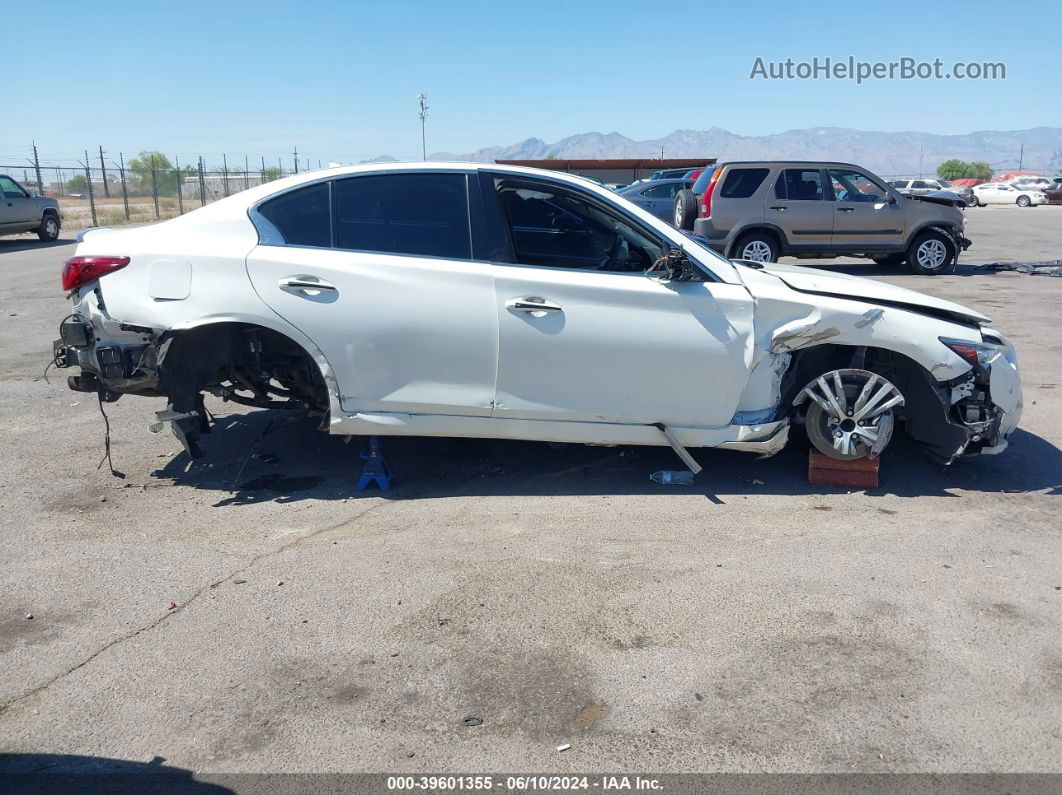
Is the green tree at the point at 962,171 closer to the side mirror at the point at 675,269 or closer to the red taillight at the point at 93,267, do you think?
the side mirror at the point at 675,269

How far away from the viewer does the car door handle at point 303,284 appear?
493 cm

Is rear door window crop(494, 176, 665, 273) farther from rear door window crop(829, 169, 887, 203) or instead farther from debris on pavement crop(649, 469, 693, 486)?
rear door window crop(829, 169, 887, 203)

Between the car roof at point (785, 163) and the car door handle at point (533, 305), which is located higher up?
the car roof at point (785, 163)

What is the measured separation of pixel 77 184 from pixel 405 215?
48855mm

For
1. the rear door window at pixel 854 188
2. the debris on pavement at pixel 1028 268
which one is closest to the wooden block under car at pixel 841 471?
the rear door window at pixel 854 188

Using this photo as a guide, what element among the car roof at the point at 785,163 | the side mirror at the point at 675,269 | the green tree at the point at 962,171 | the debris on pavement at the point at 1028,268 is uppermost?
the green tree at the point at 962,171

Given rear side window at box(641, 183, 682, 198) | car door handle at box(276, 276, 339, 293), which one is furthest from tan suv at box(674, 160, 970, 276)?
car door handle at box(276, 276, 339, 293)

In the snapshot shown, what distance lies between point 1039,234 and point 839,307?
86.0 feet

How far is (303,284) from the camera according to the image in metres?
4.93

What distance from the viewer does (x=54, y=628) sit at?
3818 mm

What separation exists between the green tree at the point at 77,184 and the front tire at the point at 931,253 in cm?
3981

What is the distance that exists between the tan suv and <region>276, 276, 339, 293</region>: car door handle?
11047mm

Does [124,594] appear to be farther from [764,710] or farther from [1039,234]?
[1039,234]

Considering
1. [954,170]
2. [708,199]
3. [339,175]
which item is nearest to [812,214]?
[708,199]
